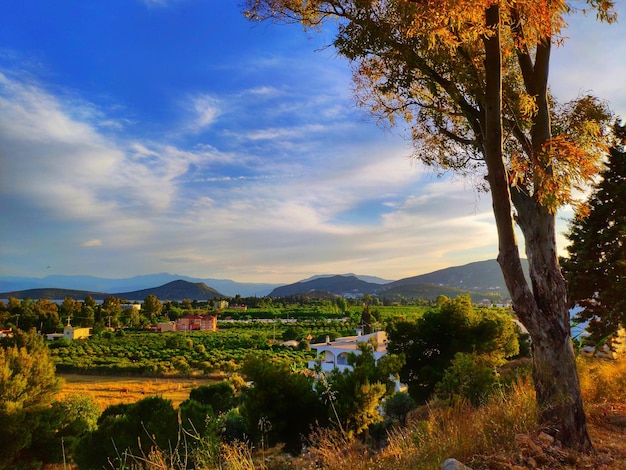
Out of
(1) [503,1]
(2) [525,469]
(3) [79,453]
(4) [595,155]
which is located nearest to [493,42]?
(1) [503,1]

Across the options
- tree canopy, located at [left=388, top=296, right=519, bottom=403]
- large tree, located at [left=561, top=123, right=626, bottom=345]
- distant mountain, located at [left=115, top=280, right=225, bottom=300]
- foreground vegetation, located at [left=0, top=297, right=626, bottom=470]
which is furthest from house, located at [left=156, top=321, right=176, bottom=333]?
distant mountain, located at [left=115, top=280, right=225, bottom=300]

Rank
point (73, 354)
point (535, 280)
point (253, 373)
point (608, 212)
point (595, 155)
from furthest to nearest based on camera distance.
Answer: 1. point (73, 354)
2. point (608, 212)
3. point (253, 373)
4. point (595, 155)
5. point (535, 280)

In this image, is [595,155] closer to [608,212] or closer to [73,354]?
[608,212]

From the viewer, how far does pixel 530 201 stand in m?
4.82

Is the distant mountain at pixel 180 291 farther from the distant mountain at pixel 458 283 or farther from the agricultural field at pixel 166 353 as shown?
the agricultural field at pixel 166 353

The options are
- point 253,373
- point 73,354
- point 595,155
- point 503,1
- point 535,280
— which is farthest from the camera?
point 73,354

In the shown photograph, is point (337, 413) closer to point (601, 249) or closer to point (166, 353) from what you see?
point (601, 249)

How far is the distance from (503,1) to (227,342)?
56.1 meters

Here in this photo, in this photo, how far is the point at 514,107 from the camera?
207 inches

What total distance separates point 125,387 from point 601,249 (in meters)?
31.8

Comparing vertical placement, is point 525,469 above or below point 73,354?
above

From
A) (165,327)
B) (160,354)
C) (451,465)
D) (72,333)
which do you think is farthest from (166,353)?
(451,465)

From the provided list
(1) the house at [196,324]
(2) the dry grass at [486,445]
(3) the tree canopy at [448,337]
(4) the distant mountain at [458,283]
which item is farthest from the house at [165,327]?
(2) the dry grass at [486,445]

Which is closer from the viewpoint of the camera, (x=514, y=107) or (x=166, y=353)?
(x=514, y=107)
